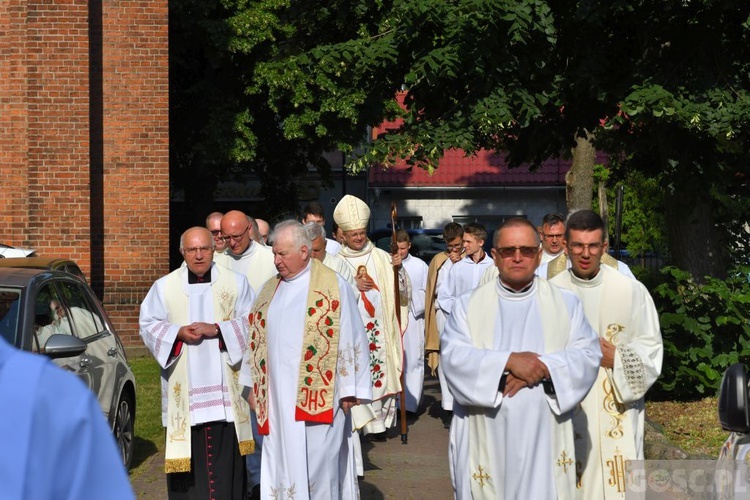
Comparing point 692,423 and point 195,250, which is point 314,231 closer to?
point 195,250

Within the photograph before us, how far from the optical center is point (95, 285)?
1795 centimetres

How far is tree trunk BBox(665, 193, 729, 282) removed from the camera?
43.9ft

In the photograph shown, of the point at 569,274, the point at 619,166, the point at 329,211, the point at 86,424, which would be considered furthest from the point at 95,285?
the point at 329,211

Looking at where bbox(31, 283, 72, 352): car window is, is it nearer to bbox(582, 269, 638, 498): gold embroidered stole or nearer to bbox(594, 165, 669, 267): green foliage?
bbox(582, 269, 638, 498): gold embroidered stole

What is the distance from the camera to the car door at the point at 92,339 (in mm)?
8820

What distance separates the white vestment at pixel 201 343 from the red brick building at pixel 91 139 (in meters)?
9.68

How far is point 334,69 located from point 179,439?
256 inches

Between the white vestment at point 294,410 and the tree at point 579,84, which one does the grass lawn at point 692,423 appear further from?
the white vestment at point 294,410

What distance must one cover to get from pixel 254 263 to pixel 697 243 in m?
5.71

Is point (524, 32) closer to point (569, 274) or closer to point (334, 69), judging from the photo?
point (334, 69)

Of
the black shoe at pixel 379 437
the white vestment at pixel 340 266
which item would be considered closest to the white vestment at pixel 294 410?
the white vestment at pixel 340 266

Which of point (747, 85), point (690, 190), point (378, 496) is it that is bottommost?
point (378, 496)

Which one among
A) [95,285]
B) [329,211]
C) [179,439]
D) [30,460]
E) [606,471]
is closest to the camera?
[30,460]

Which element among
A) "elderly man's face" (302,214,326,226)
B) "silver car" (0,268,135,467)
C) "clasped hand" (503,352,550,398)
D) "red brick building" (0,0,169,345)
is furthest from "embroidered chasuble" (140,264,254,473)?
"red brick building" (0,0,169,345)
